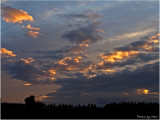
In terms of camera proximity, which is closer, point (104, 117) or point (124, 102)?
point (104, 117)

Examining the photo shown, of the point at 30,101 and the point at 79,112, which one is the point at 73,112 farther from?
the point at 30,101

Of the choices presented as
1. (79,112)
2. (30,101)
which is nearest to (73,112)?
(79,112)

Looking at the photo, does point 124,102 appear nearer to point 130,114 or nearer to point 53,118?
point 130,114

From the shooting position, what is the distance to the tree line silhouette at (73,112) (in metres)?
47.2

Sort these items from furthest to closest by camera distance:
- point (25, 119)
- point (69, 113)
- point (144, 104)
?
point (144, 104) → point (69, 113) → point (25, 119)

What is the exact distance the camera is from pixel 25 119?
141 ft

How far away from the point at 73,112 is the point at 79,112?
4.39ft

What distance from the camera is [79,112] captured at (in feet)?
166

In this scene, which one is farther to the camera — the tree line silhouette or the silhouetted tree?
the silhouetted tree

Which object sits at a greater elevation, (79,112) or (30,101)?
(30,101)

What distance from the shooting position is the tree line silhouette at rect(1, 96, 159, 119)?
47.2 metres

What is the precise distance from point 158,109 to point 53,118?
2539cm

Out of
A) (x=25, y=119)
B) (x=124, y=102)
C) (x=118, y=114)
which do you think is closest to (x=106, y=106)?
(x=124, y=102)

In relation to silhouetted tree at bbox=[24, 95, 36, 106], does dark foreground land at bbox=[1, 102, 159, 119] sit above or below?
below
